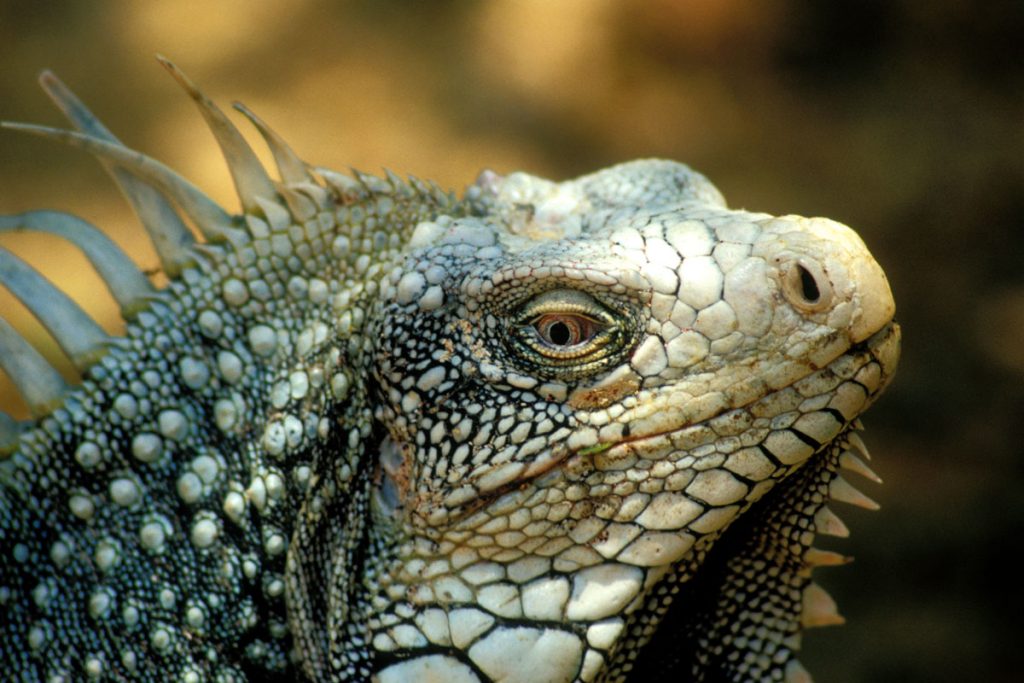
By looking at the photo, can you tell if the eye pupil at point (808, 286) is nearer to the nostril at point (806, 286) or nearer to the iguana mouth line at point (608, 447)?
the nostril at point (806, 286)

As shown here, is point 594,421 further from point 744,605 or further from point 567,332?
point 744,605

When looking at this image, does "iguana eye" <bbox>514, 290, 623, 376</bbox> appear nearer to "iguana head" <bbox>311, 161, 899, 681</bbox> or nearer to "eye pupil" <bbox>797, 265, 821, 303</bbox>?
"iguana head" <bbox>311, 161, 899, 681</bbox>

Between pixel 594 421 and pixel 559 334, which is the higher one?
pixel 559 334

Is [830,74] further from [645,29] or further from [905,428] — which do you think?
[905,428]

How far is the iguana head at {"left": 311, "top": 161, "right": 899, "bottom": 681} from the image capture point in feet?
6.29

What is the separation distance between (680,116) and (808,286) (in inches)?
209

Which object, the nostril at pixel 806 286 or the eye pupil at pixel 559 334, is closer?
the nostril at pixel 806 286

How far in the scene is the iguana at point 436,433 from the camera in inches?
76.5

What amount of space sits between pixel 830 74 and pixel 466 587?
19.1 ft

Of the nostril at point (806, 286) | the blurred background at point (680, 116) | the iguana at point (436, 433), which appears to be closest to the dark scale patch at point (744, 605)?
the iguana at point (436, 433)

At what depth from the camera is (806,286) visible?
191 centimetres

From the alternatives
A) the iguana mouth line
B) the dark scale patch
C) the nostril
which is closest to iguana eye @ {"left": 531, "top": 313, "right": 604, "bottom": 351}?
the iguana mouth line

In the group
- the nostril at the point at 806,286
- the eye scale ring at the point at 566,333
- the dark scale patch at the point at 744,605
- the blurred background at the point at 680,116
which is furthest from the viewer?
the blurred background at the point at 680,116

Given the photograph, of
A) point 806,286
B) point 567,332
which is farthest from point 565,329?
point 806,286
